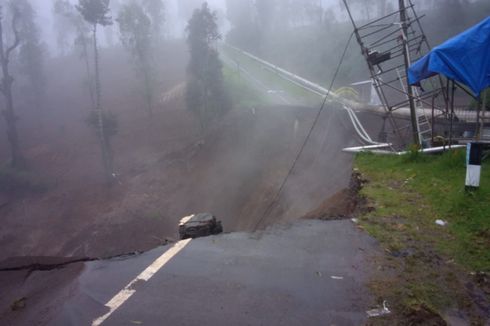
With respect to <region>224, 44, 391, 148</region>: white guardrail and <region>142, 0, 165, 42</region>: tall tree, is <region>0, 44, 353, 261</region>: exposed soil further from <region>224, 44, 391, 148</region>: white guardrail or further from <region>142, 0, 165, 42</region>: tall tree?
<region>142, 0, 165, 42</region>: tall tree

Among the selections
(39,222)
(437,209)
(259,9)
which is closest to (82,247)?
(39,222)

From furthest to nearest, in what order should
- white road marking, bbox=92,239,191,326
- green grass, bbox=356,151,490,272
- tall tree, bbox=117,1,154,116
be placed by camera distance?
tall tree, bbox=117,1,154,116 → green grass, bbox=356,151,490,272 → white road marking, bbox=92,239,191,326

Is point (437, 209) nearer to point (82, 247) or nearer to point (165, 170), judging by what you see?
point (82, 247)

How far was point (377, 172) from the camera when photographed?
31.0 feet

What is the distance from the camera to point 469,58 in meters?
7.84

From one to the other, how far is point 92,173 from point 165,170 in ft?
27.2

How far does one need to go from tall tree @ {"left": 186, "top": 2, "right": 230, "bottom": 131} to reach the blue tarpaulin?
760 inches

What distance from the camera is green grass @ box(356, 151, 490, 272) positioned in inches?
210

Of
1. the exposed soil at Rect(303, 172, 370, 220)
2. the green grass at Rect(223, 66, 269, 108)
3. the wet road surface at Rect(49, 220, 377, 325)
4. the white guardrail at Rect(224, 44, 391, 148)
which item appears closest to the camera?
the wet road surface at Rect(49, 220, 377, 325)

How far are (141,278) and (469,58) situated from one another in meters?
7.62

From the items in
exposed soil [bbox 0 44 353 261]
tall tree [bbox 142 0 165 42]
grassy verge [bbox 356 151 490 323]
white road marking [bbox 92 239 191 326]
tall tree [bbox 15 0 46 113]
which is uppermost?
tall tree [bbox 142 0 165 42]

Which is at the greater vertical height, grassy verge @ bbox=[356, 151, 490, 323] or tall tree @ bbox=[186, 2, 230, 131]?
tall tree @ bbox=[186, 2, 230, 131]

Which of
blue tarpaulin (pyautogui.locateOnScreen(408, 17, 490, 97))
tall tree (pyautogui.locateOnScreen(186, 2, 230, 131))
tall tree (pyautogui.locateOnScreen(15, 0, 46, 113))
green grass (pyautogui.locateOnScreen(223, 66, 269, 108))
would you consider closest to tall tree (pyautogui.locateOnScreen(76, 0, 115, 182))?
tall tree (pyautogui.locateOnScreen(186, 2, 230, 131))

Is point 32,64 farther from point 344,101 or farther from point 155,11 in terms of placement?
point 344,101
